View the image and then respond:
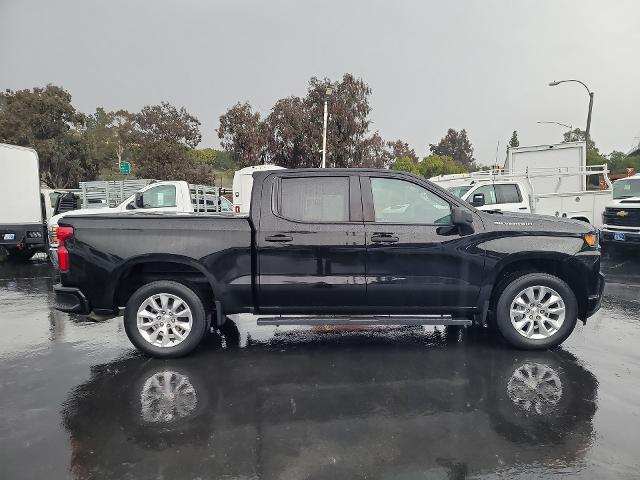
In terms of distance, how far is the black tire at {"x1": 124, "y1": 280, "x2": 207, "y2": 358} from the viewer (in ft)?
15.5

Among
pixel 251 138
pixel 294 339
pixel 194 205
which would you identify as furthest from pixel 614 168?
pixel 294 339

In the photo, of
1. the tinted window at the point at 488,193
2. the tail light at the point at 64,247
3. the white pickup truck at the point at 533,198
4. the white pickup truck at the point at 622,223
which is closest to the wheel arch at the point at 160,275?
the tail light at the point at 64,247

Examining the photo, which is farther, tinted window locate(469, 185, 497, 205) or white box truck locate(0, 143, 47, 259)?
tinted window locate(469, 185, 497, 205)

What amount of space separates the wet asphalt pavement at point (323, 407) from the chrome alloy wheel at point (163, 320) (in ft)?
0.85

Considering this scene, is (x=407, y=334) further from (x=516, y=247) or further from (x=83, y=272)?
(x=83, y=272)

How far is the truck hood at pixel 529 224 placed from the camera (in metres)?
4.82

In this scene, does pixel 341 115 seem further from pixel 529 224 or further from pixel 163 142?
pixel 529 224

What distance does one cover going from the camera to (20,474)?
2.83 metres

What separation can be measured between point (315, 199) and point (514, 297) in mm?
2298

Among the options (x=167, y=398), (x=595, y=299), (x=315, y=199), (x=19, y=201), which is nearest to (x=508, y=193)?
(x=595, y=299)

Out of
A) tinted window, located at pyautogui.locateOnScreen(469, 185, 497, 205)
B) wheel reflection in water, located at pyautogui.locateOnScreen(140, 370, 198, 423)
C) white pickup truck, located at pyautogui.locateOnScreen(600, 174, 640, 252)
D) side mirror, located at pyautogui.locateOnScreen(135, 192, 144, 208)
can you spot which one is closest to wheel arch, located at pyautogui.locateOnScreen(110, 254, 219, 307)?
wheel reflection in water, located at pyautogui.locateOnScreen(140, 370, 198, 423)

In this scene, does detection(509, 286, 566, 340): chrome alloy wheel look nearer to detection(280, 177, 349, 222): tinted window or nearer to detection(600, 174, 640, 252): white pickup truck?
detection(280, 177, 349, 222): tinted window

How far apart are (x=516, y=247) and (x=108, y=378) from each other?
4.18 meters

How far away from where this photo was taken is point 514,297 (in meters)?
4.84
